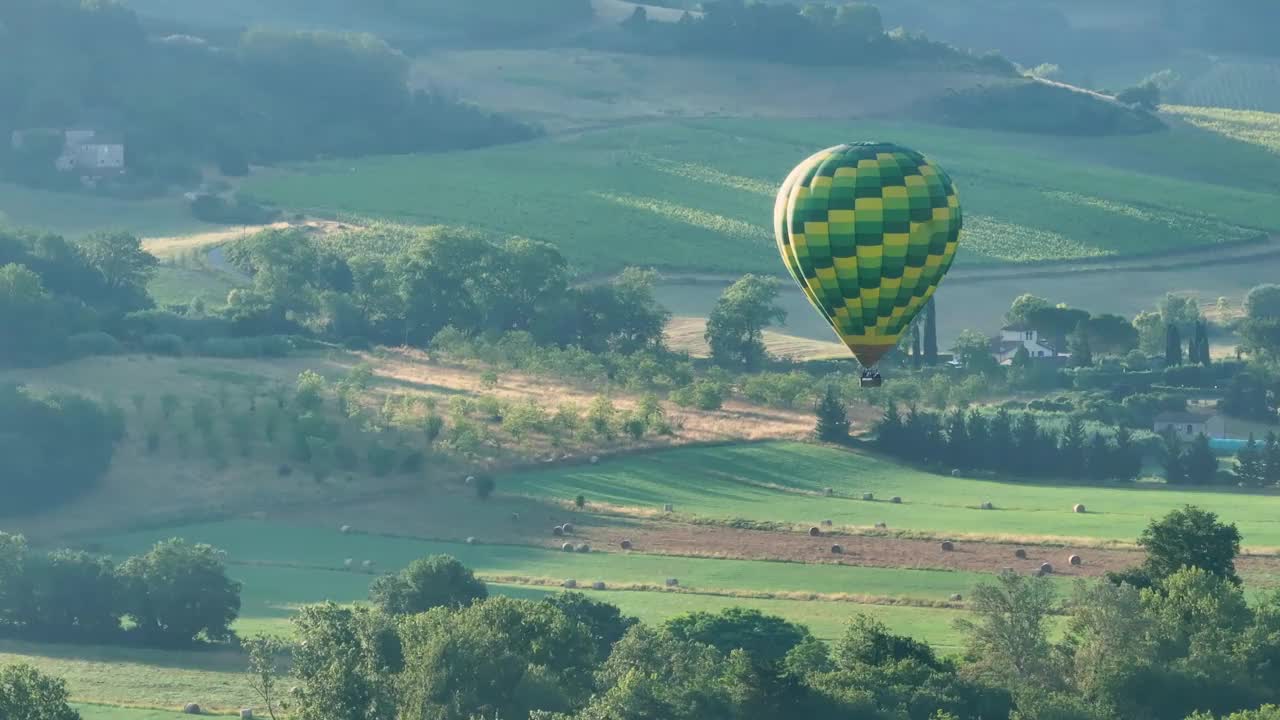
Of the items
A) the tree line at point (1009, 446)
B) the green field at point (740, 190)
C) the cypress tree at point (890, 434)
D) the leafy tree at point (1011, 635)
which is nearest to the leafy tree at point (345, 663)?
the leafy tree at point (1011, 635)

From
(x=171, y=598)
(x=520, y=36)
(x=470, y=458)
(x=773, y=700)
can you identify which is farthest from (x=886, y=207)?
(x=520, y=36)

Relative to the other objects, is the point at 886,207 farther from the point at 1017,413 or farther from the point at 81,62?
the point at 81,62

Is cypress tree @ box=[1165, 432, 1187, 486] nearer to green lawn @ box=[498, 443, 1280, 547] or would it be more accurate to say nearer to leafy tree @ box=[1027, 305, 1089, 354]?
green lawn @ box=[498, 443, 1280, 547]

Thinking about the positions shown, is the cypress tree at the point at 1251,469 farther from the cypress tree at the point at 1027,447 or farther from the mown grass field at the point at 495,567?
the mown grass field at the point at 495,567

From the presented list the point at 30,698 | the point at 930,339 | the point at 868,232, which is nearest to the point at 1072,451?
the point at 930,339

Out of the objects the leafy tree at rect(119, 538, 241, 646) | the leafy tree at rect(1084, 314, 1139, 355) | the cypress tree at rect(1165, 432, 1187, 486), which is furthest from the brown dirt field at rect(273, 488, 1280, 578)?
the leafy tree at rect(1084, 314, 1139, 355)

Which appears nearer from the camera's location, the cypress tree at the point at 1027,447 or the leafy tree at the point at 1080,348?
the cypress tree at the point at 1027,447

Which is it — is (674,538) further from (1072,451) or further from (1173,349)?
(1173,349)
